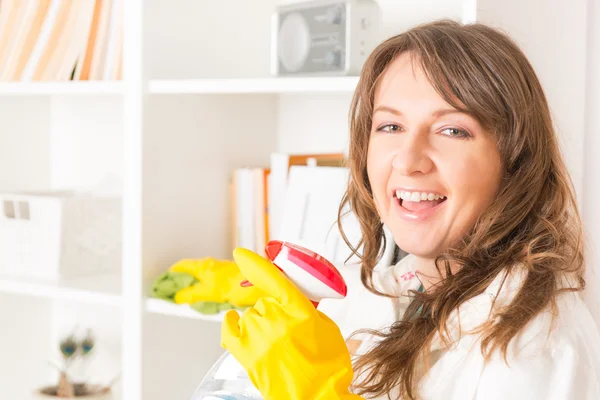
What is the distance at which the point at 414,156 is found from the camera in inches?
40.9

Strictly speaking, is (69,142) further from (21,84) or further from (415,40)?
(415,40)

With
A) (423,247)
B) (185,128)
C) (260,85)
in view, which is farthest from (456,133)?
(185,128)

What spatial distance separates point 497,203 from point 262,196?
829 millimetres

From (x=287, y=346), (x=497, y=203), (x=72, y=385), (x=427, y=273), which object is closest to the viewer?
(x=287, y=346)

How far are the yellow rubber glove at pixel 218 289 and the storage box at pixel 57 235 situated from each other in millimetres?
387

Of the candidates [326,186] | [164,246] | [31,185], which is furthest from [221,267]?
[31,185]

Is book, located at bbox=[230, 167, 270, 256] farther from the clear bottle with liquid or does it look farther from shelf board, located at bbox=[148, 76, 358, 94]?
the clear bottle with liquid

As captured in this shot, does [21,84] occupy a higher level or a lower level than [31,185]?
higher

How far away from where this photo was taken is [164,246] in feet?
5.52

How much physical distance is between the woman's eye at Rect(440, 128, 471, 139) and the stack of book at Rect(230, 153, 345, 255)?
70cm

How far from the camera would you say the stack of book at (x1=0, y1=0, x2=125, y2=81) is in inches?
70.2

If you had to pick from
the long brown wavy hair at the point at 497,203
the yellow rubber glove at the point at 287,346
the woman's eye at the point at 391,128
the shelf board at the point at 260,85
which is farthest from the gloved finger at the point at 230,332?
the shelf board at the point at 260,85

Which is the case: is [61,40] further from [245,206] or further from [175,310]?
[175,310]

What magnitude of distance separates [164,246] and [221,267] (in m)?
0.14
